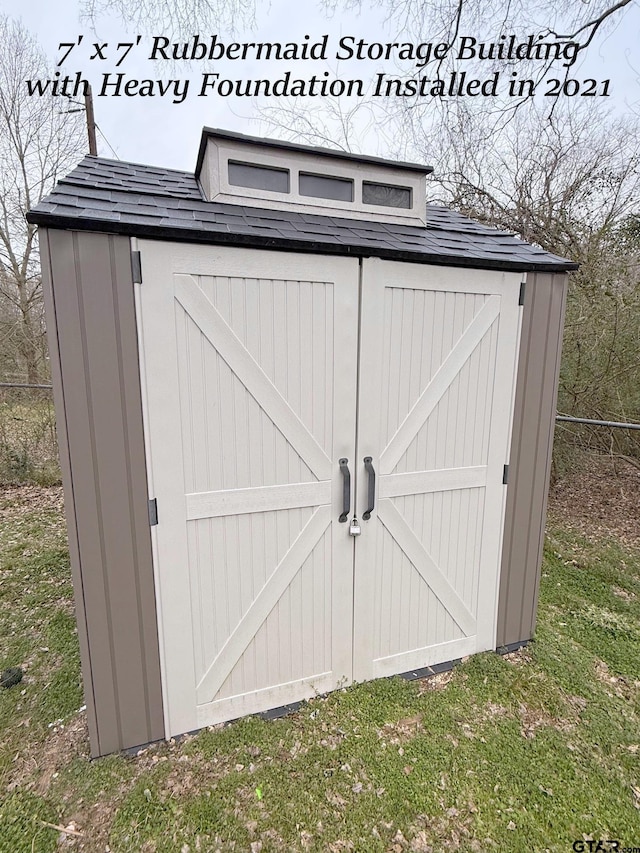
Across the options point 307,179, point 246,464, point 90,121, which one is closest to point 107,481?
point 246,464

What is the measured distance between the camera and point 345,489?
2.12 meters

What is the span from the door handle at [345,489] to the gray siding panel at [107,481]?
90 centimetres

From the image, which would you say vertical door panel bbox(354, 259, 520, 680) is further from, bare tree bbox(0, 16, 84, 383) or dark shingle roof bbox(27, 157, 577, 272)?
bare tree bbox(0, 16, 84, 383)

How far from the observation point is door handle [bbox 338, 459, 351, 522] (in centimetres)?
211

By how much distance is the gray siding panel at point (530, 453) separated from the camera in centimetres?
235

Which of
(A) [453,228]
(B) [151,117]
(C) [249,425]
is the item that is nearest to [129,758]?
(C) [249,425]

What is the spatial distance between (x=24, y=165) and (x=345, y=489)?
814 cm

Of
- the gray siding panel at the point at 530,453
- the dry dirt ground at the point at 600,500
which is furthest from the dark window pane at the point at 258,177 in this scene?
the dry dirt ground at the point at 600,500

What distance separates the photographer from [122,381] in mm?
1708

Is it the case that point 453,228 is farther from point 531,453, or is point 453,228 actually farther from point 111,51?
point 111,51

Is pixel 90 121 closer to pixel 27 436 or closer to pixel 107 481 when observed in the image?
pixel 27 436

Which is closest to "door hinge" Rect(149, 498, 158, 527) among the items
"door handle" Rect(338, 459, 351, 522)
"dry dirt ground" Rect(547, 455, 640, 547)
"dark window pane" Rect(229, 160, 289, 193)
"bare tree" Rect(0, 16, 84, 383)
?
"door handle" Rect(338, 459, 351, 522)

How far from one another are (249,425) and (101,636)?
43.0 inches

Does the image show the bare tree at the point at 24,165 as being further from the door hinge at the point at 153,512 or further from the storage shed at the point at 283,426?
the door hinge at the point at 153,512
